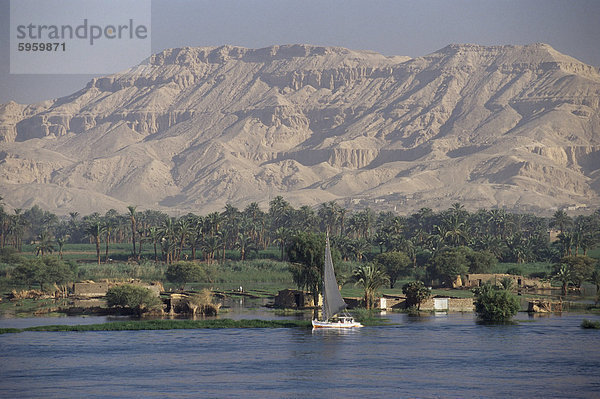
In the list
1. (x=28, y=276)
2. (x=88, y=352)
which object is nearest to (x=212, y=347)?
(x=88, y=352)

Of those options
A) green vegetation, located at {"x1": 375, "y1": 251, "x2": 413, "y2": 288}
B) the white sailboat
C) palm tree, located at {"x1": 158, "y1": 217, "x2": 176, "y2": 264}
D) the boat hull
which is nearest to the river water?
the boat hull

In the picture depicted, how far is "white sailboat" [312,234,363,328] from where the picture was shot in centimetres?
9644

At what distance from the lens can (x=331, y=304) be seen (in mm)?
97625

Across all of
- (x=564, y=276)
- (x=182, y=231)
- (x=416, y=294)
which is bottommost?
(x=416, y=294)

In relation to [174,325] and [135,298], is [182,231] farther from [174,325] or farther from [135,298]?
[174,325]

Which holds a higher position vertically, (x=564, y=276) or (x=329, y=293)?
(x=564, y=276)

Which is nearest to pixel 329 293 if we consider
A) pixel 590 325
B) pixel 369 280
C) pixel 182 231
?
pixel 369 280

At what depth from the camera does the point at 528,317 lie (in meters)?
109

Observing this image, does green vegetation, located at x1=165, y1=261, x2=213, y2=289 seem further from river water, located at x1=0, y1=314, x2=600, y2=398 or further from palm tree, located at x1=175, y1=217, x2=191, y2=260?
river water, located at x1=0, y1=314, x2=600, y2=398

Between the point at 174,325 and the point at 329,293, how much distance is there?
54.1ft

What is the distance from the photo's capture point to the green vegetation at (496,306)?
103 metres

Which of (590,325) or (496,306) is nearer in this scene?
(590,325)

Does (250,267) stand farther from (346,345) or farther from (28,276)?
(346,345)

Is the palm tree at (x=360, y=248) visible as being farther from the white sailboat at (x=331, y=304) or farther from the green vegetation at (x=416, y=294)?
the white sailboat at (x=331, y=304)
